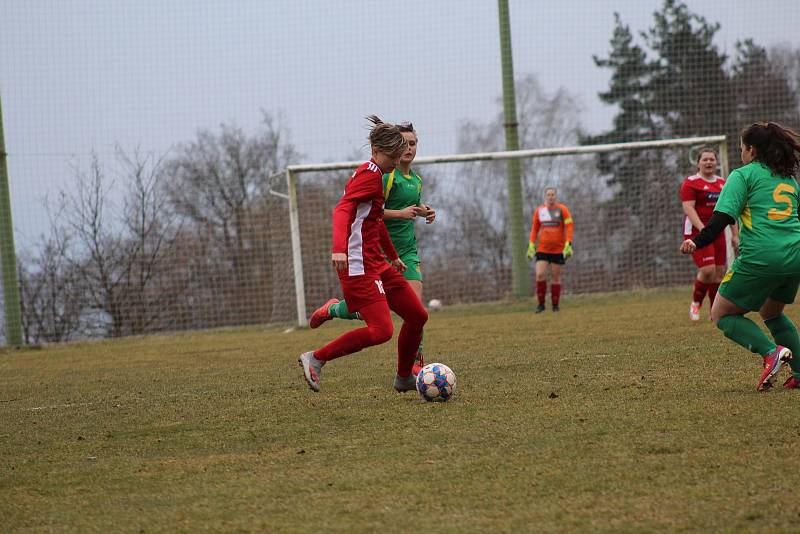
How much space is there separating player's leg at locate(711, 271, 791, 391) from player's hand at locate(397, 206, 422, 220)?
80.5 inches

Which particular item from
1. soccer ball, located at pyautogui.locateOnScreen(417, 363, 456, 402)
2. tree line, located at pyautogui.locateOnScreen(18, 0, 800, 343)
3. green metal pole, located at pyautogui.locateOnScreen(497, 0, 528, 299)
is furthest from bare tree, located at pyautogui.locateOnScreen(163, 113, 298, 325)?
soccer ball, located at pyautogui.locateOnScreen(417, 363, 456, 402)

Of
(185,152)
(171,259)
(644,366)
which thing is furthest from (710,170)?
(185,152)

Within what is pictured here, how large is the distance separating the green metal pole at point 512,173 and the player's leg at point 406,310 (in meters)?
10.8

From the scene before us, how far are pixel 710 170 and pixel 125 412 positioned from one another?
23.4 ft

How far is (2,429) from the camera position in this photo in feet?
20.2

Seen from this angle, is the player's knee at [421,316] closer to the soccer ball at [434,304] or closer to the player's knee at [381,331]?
Answer: the player's knee at [381,331]

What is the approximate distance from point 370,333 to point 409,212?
0.90 meters

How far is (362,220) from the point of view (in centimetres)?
630

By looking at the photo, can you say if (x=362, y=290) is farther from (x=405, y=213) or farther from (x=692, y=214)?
(x=692, y=214)

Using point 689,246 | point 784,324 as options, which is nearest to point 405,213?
point 689,246

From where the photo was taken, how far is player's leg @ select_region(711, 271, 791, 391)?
18.4 feet

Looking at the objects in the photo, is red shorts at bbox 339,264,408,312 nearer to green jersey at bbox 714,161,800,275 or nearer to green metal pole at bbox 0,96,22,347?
green jersey at bbox 714,161,800,275

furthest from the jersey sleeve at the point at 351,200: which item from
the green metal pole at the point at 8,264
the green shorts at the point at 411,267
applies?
the green metal pole at the point at 8,264

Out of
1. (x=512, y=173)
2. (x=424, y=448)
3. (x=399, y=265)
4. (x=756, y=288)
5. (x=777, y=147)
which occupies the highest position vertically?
(x=512, y=173)
